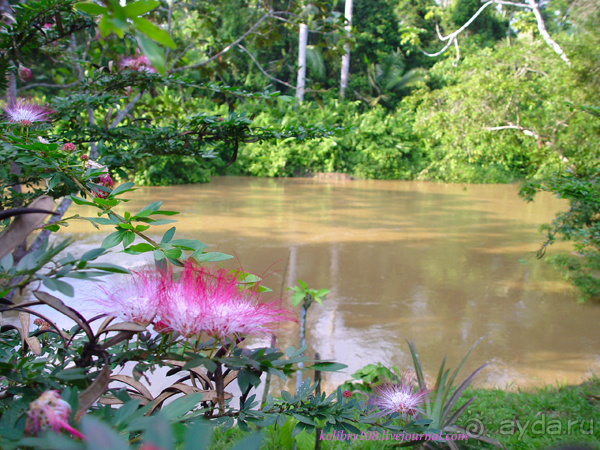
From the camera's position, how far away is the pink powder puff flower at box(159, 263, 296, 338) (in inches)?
21.2

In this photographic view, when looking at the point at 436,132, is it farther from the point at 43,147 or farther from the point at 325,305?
the point at 43,147

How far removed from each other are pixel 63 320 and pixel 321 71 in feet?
42.6

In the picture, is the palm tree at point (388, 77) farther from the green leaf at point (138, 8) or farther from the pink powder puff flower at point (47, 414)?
the pink powder puff flower at point (47, 414)

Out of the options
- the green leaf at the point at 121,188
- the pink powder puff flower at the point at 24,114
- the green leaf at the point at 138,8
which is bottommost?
the green leaf at the point at 121,188

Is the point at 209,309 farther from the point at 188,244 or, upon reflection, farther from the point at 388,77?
the point at 388,77

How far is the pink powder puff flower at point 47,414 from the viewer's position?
14.9 inches

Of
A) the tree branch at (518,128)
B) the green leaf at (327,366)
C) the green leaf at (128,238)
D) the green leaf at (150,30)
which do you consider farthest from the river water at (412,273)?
the tree branch at (518,128)

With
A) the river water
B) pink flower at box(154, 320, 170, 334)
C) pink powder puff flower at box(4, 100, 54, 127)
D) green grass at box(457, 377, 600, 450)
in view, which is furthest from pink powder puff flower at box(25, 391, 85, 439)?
green grass at box(457, 377, 600, 450)

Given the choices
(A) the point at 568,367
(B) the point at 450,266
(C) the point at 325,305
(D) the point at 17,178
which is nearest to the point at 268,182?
(B) the point at 450,266

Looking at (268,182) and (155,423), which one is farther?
(268,182)

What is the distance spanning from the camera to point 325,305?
152 inches

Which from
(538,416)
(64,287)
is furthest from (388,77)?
(64,287)

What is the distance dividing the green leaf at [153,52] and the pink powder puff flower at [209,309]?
0.28 m

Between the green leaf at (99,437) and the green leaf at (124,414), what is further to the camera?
the green leaf at (124,414)
